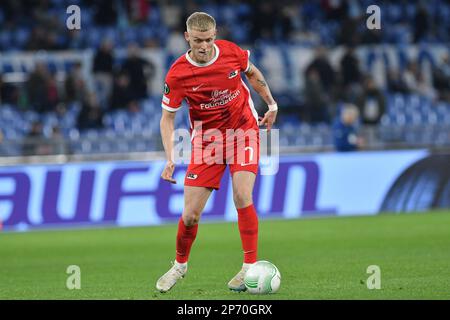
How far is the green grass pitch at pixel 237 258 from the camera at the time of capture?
9.05 m

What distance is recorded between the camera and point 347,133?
61.4ft

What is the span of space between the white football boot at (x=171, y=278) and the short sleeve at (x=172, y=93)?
1.42 metres

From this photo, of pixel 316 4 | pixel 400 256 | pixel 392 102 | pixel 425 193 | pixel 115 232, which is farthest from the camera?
pixel 316 4

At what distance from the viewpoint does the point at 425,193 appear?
60.0 feet

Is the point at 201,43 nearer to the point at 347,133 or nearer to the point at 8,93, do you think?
the point at 347,133

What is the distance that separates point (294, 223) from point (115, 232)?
9.72 feet

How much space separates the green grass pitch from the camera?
356 inches

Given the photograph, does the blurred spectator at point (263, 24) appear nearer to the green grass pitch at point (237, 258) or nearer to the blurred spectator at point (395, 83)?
the blurred spectator at point (395, 83)

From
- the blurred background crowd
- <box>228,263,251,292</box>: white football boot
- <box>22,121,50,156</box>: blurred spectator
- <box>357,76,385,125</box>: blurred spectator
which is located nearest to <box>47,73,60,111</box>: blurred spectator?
the blurred background crowd

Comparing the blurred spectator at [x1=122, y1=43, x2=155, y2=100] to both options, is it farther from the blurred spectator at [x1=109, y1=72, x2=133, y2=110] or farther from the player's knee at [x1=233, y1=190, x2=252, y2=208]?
the player's knee at [x1=233, y1=190, x2=252, y2=208]

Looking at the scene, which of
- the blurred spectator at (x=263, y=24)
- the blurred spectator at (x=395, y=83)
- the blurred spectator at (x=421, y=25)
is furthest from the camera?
the blurred spectator at (x=421, y=25)

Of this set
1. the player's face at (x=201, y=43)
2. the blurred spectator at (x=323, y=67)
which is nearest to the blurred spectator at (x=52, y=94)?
the blurred spectator at (x=323, y=67)
